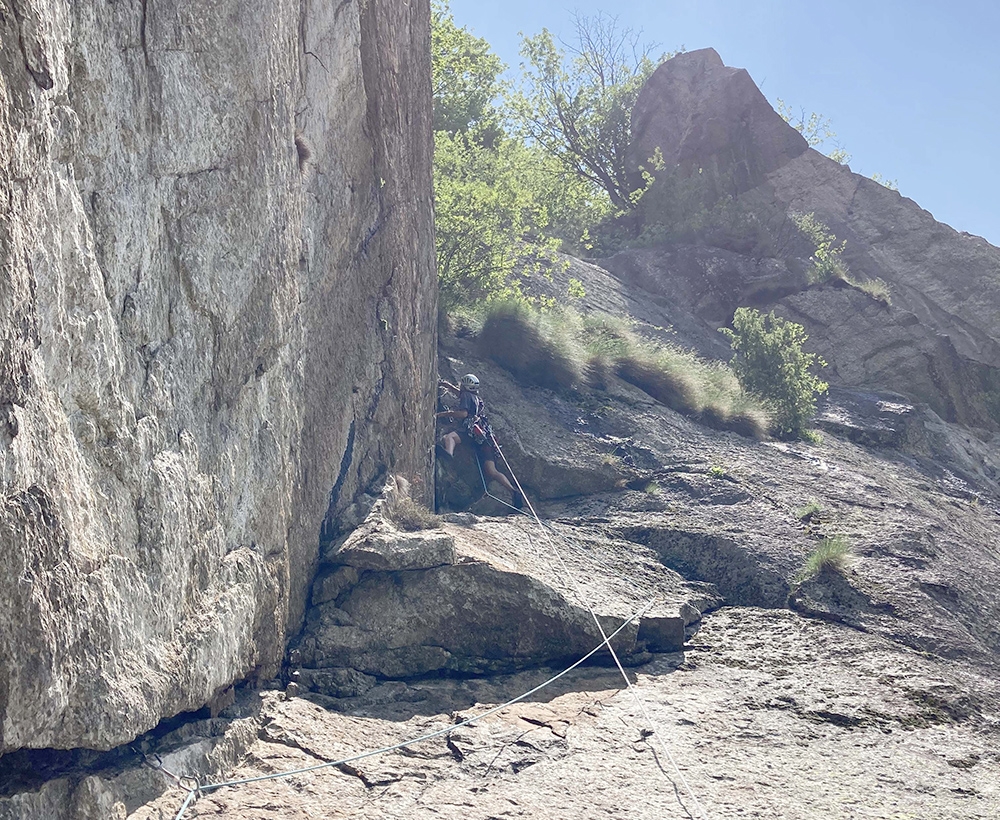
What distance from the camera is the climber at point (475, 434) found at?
13.0 metres

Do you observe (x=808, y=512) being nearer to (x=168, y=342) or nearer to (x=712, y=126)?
(x=168, y=342)

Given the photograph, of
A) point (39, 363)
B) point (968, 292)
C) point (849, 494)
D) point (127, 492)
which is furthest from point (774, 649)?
point (968, 292)

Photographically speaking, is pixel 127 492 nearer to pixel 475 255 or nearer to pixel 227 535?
pixel 227 535

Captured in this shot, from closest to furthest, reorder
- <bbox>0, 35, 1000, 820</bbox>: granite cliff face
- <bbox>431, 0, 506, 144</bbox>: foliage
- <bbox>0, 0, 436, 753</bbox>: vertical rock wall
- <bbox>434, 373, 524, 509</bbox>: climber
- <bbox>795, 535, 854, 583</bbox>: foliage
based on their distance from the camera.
Answer: <bbox>0, 0, 436, 753</bbox>: vertical rock wall, <bbox>0, 35, 1000, 820</bbox>: granite cliff face, <bbox>795, 535, 854, 583</bbox>: foliage, <bbox>434, 373, 524, 509</bbox>: climber, <bbox>431, 0, 506, 144</bbox>: foliage

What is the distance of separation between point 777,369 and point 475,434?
23.9 feet

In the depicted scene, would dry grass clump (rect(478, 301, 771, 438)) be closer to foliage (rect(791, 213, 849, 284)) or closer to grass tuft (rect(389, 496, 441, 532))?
grass tuft (rect(389, 496, 441, 532))

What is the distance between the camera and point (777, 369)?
17734 mm

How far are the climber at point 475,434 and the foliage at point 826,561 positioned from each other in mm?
3759

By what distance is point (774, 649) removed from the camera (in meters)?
9.84

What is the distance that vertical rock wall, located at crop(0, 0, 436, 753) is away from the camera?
4629 mm

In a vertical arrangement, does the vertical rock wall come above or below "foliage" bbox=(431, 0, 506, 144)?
below

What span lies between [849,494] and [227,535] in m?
9.46

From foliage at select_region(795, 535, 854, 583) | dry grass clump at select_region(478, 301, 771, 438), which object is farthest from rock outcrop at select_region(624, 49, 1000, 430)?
foliage at select_region(795, 535, 854, 583)

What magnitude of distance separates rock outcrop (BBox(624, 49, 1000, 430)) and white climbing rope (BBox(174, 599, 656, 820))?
14111mm
